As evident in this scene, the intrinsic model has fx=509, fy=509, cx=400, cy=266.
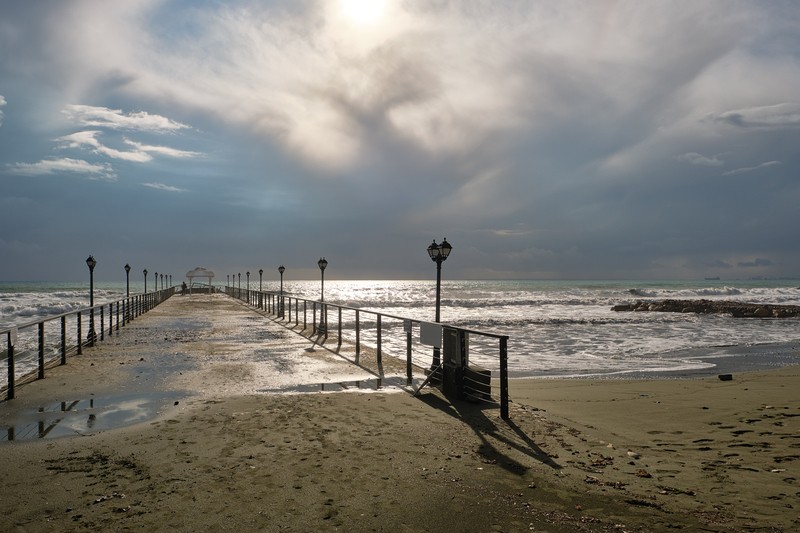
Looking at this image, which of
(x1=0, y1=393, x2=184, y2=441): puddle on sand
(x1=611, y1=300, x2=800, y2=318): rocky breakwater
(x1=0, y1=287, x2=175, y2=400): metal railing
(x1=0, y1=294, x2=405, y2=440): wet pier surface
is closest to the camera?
(x1=0, y1=393, x2=184, y2=441): puddle on sand

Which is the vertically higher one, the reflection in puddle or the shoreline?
the shoreline

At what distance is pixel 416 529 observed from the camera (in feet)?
11.9

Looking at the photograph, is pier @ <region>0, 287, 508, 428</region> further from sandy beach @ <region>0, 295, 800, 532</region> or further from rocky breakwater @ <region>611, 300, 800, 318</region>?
rocky breakwater @ <region>611, 300, 800, 318</region>

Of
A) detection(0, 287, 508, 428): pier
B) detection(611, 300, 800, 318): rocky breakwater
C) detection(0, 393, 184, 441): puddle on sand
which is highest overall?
detection(0, 393, 184, 441): puddle on sand

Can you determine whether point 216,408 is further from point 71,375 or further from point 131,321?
point 131,321

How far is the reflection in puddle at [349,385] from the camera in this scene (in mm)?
8450

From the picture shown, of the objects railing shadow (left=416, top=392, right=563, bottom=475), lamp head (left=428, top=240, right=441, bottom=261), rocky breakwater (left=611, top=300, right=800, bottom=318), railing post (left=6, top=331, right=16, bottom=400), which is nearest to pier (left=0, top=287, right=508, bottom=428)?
railing post (left=6, top=331, right=16, bottom=400)

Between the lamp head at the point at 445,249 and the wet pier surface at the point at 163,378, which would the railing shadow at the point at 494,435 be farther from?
the lamp head at the point at 445,249

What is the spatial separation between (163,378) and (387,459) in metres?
Result: 6.10

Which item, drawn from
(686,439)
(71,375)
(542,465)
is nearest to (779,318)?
(686,439)

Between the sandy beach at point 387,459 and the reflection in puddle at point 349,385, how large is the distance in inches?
7.6

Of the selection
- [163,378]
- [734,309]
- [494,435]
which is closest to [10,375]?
[163,378]

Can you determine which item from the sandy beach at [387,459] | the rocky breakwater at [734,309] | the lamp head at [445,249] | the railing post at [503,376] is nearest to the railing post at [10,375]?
the sandy beach at [387,459]

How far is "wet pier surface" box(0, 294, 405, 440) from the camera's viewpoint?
669 cm
